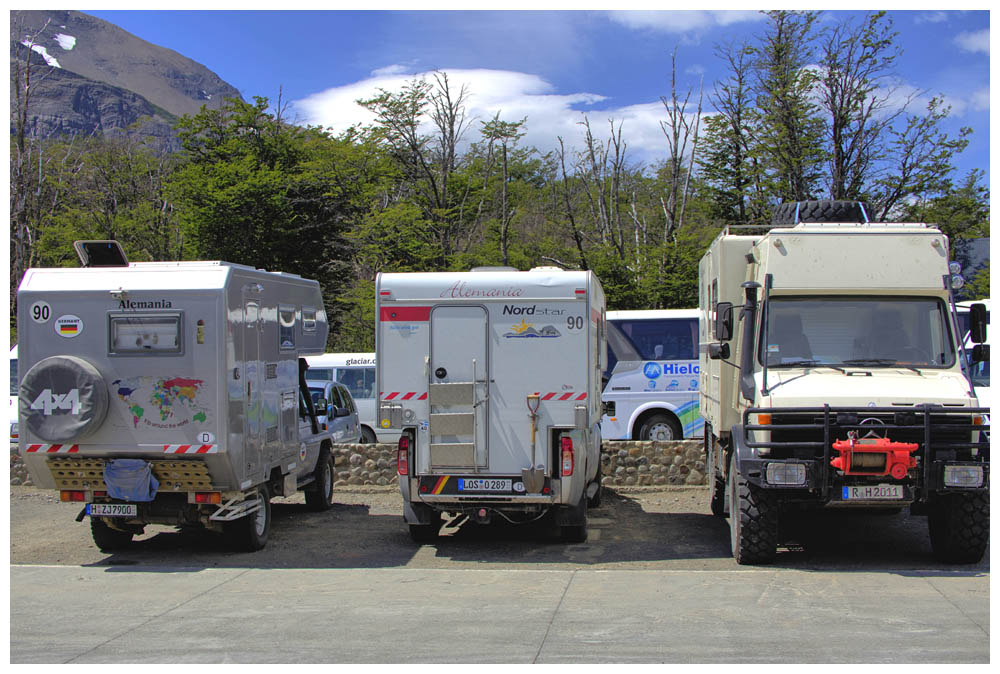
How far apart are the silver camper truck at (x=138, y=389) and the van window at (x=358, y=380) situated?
10317mm

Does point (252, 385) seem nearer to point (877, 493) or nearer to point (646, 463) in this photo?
point (877, 493)

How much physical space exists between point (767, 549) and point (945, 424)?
198 cm

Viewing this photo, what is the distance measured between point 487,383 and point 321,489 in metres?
4.46

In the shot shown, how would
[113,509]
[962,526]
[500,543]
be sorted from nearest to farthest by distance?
[962,526], [113,509], [500,543]

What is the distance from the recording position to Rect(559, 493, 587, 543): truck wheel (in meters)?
10.1

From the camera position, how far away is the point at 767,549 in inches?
347

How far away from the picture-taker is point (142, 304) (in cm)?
928

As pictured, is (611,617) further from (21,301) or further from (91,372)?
(21,301)

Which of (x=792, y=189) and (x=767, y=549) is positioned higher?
(x=792, y=189)

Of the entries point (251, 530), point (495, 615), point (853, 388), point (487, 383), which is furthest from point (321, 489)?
point (853, 388)

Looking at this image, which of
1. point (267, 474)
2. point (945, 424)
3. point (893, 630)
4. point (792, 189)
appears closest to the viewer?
point (893, 630)

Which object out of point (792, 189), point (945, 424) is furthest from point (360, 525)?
point (792, 189)

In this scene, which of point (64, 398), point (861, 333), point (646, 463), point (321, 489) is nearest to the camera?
point (861, 333)

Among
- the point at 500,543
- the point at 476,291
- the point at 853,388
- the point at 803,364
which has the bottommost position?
the point at 500,543
